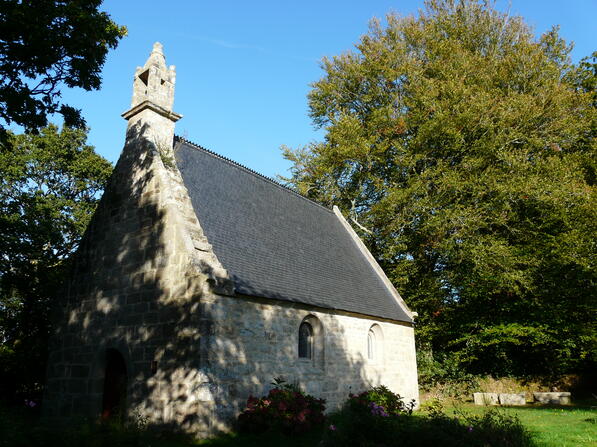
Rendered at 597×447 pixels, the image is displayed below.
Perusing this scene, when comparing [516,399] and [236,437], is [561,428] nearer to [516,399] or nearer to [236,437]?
[236,437]

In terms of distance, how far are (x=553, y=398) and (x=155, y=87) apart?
20299 mm

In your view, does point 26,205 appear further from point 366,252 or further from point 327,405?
point 327,405

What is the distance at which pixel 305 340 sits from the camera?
13.6 metres

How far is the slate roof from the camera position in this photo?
12781 mm

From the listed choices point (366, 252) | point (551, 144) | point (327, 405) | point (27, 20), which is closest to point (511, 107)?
point (551, 144)

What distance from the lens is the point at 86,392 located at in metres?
12.0

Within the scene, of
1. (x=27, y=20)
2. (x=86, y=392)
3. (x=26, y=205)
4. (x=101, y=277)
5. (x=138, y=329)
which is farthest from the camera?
(x=26, y=205)

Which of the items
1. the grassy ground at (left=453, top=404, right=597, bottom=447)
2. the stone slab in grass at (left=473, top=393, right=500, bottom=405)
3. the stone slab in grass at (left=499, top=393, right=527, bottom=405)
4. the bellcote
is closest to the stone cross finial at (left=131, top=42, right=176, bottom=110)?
the bellcote

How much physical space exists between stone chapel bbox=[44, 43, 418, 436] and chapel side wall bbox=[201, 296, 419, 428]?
40mm

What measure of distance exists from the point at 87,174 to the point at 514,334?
28895 mm

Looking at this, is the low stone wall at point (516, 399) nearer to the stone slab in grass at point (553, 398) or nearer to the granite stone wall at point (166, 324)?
the stone slab in grass at point (553, 398)

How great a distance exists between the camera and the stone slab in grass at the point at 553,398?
1877 centimetres

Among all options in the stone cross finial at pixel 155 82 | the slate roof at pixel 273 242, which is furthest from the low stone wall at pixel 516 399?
the stone cross finial at pixel 155 82

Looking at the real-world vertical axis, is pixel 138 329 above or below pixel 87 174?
below
